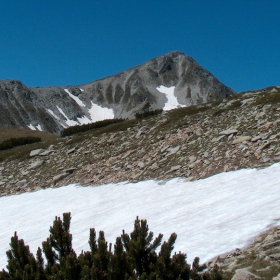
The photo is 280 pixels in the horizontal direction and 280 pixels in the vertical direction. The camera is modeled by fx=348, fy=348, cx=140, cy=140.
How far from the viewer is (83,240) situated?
432 inches

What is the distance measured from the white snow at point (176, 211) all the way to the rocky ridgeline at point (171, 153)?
2.45 ft

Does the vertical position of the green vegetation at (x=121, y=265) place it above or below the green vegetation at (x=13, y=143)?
below

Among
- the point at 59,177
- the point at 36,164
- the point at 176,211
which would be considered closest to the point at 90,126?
the point at 36,164

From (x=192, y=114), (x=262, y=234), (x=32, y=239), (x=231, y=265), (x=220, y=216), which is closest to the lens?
(x=231, y=265)

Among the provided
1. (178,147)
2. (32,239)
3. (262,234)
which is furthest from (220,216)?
(178,147)

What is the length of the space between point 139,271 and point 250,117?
1644cm

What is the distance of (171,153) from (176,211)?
26.1 ft

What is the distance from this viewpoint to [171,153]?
1933 cm

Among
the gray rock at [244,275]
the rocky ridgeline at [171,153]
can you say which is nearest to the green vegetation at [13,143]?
the rocky ridgeline at [171,153]

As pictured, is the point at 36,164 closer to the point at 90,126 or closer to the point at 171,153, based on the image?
the point at 171,153

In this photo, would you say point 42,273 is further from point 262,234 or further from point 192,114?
point 192,114

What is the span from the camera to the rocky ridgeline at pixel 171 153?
49.7 feet

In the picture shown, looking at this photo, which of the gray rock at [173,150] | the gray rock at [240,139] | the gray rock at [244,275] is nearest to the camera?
the gray rock at [244,275]

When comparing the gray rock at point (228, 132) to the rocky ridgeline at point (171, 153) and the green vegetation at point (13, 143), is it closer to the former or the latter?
the rocky ridgeline at point (171, 153)
